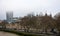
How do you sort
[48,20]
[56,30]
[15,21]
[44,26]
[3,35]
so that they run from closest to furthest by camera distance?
[3,35], [56,30], [44,26], [48,20], [15,21]

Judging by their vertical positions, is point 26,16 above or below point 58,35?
above

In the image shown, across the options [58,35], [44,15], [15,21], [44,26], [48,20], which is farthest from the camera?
[15,21]

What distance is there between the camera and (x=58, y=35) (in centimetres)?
655

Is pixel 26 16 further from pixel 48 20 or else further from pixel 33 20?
pixel 48 20

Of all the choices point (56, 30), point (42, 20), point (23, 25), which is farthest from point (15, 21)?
point (56, 30)

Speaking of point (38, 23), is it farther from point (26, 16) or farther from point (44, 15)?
point (44, 15)

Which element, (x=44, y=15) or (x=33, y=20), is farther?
(x=44, y=15)

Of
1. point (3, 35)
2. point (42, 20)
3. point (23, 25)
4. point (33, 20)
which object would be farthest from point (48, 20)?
point (3, 35)

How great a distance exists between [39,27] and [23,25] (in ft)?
3.81

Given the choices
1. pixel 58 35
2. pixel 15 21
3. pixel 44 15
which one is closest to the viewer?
pixel 58 35

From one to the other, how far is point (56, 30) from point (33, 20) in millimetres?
1431

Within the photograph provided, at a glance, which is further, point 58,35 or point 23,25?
point 23,25

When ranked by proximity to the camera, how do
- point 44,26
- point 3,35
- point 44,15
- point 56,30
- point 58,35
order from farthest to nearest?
point 44,15 < point 44,26 < point 56,30 < point 58,35 < point 3,35

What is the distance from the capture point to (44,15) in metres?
9.20
